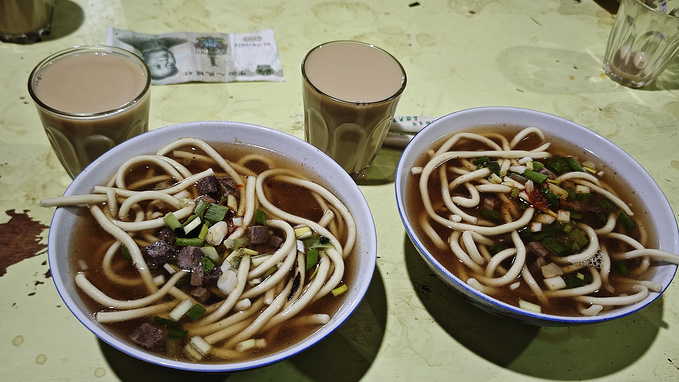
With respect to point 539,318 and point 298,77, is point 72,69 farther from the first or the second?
point 539,318

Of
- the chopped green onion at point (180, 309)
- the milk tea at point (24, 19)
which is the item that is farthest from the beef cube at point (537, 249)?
the milk tea at point (24, 19)

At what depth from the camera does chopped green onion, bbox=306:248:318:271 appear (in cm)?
150

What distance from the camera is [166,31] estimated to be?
2504mm

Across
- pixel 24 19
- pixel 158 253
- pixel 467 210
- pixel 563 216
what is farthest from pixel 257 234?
pixel 24 19

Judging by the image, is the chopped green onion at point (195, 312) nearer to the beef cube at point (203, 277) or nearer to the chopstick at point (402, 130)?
the beef cube at point (203, 277)

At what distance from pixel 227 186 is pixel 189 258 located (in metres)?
0.31

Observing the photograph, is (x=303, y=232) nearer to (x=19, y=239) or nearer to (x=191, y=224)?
(x=191, y=224)

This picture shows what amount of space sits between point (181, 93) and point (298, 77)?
1.82 ft

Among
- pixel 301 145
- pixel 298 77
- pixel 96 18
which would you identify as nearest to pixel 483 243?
pixel 301 145

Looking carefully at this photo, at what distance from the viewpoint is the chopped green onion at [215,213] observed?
152 cm

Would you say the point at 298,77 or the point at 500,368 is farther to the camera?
the point at 298,77

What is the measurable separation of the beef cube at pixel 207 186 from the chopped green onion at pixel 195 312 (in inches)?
16.1

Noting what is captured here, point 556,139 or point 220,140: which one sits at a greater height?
point 220,140

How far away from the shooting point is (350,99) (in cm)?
184
